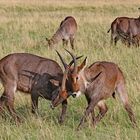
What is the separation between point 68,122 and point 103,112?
20.5 inches

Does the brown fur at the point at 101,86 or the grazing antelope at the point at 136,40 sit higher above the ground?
the brown fur at the point at 101,86

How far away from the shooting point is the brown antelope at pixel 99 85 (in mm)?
6945

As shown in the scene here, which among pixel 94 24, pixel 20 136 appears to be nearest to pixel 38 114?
pixel 20 136

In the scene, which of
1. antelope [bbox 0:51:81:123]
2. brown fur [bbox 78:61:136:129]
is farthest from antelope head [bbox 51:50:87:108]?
antelope [bbox 0:51:81:123]

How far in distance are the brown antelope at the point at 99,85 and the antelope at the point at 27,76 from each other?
1.91 feet

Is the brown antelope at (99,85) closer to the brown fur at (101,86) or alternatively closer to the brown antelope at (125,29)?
the brown fur at (101,86)

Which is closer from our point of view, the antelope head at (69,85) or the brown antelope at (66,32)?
the antelope head at (69,85)

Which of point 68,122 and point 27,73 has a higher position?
point 27,73

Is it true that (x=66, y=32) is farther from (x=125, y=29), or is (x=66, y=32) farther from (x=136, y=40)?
(x=136, y=40)

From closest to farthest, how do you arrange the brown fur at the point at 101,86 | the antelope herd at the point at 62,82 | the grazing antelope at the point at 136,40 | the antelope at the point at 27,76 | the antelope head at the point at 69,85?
the antelope head at the point at 69,85
the antelope herd at the point at 62,82
the brown fur at the point at 101,86
the antelope at the point at 27,76
the grazing antelope at the point at 136,40

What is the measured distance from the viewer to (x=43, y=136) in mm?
6367

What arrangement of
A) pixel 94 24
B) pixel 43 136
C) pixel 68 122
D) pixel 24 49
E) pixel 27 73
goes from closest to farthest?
pixel 43 136 → pixel 68 122 → pixel 27 73 → pixel 24 49 → pixel 94 24

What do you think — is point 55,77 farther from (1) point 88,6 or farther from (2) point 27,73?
(1) point 88,6

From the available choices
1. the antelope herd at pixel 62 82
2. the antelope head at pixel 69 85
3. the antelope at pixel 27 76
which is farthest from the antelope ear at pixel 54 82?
the antelope head at pixel 69 85
